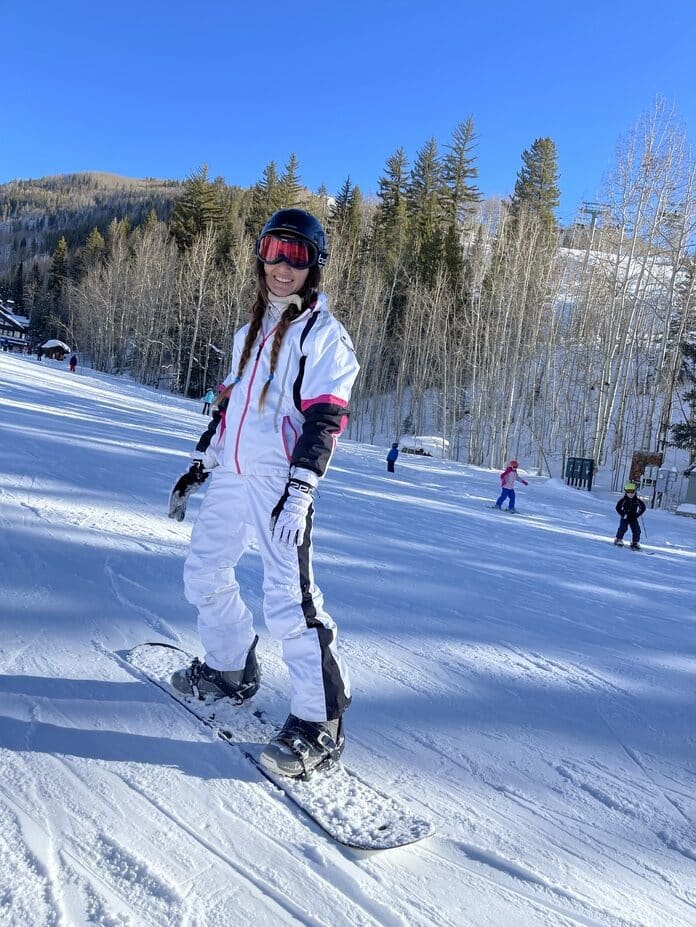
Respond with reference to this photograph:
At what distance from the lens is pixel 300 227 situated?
7.31 feet

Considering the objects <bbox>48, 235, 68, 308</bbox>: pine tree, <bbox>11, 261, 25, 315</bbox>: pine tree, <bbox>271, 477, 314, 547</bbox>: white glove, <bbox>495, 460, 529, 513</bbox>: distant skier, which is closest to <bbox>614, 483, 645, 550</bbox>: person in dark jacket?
<bbox>495, 460, 529, 513</bbox>: distant skier

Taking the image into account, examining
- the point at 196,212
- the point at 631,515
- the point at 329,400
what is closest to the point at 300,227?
the point at 329,400

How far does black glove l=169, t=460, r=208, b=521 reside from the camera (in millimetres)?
2518

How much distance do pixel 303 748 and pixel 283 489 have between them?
85 cm

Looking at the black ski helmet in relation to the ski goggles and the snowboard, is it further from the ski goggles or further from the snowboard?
the snowboard

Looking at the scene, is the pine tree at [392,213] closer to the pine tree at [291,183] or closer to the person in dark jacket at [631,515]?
the pine tree at [291,183]

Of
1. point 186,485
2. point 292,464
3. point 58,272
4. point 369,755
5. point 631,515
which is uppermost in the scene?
point 58,272

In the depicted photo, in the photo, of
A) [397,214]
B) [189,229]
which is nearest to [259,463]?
[397,214]

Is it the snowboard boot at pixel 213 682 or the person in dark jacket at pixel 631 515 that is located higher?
the person in dark jacket at pixel 631 515

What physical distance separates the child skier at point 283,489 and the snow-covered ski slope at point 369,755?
22 cm

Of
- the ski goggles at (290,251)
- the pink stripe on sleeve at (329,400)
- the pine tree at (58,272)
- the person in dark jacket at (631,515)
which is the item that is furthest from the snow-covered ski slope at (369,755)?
the pine tree at (58,272)

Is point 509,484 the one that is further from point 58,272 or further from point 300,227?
point 58,272

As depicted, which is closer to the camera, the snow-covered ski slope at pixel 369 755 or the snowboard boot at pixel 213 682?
the snow-covered ski slope at pixel 369 755

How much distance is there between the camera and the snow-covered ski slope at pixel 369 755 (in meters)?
1.50
